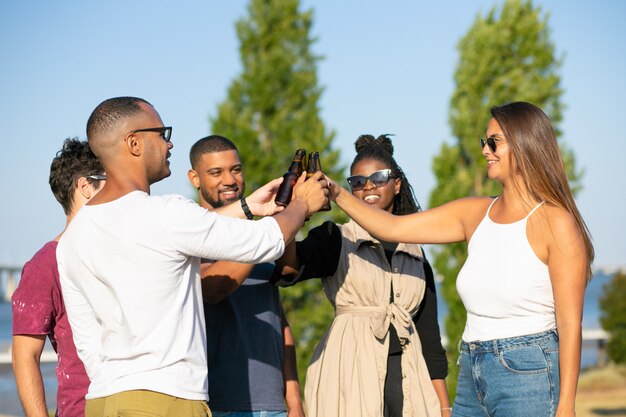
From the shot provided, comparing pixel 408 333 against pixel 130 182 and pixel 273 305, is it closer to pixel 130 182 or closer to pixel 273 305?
pixel 273 305

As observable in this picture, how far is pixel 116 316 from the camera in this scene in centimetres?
333

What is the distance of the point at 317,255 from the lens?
15.4 feet

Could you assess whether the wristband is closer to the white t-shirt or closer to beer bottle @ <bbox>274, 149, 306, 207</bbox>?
beer bottle @ <bbox>274, 149, 306, 207</bbox>

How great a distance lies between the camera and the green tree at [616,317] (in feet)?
80.6

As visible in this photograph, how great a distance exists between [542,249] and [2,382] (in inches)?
1429

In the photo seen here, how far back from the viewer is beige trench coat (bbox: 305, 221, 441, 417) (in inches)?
181

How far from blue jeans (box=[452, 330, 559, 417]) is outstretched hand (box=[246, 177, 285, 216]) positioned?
1.23 metres

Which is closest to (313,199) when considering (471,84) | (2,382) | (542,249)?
(542,249)

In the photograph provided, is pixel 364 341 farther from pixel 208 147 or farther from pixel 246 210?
pixel 208 147

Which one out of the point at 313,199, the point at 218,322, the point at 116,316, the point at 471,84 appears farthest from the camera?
the point at 471,84

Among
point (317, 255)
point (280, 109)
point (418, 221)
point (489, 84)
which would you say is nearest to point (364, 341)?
point (317, 255)

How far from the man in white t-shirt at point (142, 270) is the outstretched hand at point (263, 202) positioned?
2.54 ft

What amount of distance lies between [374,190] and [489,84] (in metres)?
12.7

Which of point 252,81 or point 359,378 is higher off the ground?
point 252,81
